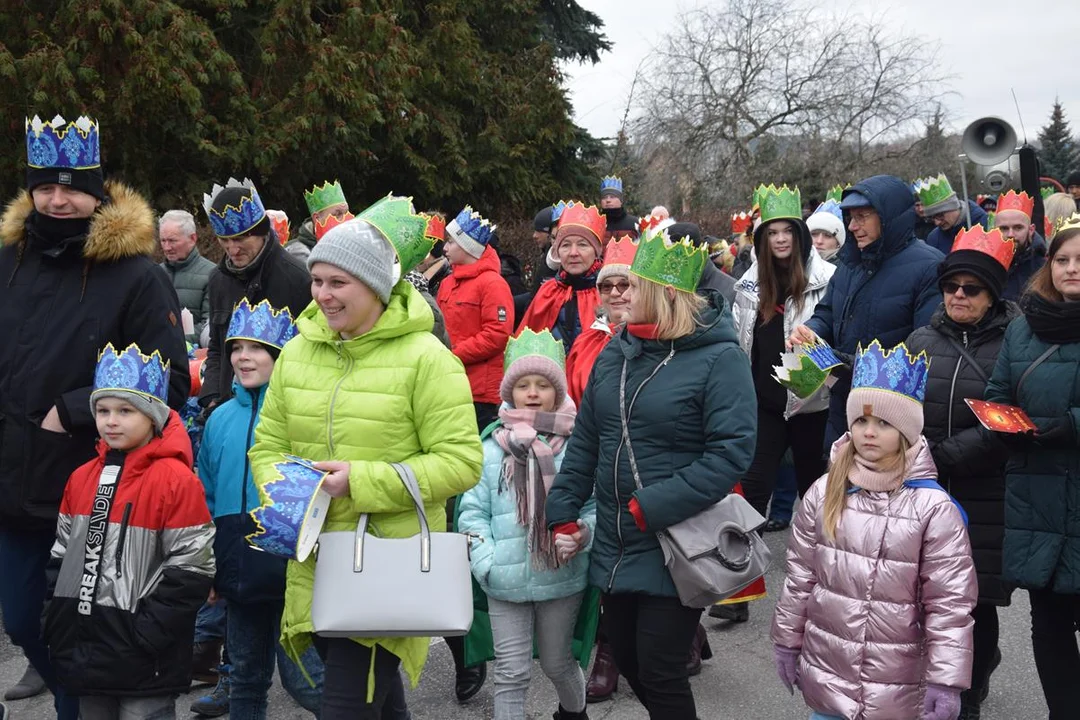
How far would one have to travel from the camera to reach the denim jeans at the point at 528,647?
434cm

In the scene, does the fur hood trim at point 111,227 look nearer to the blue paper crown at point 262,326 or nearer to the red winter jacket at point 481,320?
the blue paper crown at point 262,326

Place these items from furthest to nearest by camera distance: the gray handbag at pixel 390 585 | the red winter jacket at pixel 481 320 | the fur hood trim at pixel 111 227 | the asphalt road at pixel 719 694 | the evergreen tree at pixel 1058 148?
1. the evergreen tree at pixel 1058 148
2. the red winter jacket at pixel 481 320
3. the asphalt road at pixel 719 694
4. the fur hood trim at pixel 111 227
5. the gray handbag at pixel 390 585

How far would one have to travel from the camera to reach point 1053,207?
30.9ft

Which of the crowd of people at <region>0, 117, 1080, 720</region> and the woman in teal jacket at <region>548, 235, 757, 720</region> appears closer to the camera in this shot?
the crowd of people at <region>0, 117, 1080, 720</region>

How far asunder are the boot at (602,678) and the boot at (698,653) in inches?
16.4

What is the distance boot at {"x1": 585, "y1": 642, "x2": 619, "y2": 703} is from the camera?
17.3ft

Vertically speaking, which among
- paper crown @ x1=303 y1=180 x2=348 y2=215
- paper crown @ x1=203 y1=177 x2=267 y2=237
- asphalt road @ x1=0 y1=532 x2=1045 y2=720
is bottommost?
asphalt road @ x1=0 y1=532 x2=1045 y2=720

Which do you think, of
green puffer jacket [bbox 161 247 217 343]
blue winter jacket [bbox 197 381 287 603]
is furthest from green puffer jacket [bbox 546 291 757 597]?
green puffer jacket [bbox 161 247 217 343]

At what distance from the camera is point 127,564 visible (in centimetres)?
385

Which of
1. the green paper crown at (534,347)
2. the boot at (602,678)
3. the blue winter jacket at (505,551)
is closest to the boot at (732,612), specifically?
Result: the boot at (602,678)

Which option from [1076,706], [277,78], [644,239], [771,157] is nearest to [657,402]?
[644,239]

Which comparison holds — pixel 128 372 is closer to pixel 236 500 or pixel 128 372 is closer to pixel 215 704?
pixel 236 500

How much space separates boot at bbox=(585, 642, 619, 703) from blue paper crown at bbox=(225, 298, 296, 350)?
2.15m

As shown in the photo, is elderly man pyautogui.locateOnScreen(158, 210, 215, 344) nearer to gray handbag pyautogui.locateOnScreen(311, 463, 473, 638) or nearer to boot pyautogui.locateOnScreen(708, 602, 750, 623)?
boot pyautogui.locateOnScreen(708, 602, 750, 623)
